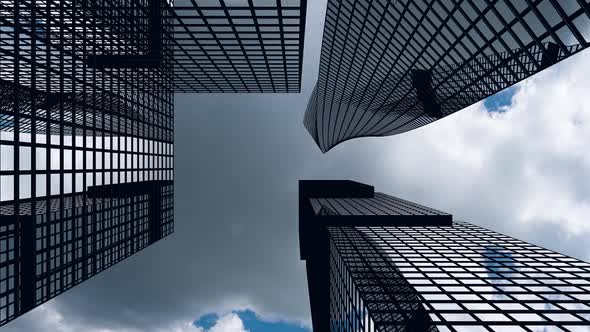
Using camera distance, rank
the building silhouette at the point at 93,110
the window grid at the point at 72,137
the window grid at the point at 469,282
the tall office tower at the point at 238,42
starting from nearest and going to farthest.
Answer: the window grid at the point at 469,282, the window grid at the point at 72,137, the building silhouette at the point at 93,110, the tall office tower at the point at 238,42

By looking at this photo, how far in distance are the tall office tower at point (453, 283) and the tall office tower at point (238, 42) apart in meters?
25.0

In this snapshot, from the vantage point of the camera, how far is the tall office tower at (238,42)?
35.9m

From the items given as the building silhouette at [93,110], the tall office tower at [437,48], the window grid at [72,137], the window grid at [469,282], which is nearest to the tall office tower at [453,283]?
the window grid at [469,282]

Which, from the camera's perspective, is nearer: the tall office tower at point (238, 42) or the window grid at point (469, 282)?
the window grid at point (469, 282)

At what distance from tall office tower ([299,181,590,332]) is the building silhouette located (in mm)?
24950

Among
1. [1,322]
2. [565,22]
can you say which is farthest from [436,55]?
[1,322]

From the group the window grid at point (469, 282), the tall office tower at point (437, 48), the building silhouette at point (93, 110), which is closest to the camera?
the window grid at point (469, 282)

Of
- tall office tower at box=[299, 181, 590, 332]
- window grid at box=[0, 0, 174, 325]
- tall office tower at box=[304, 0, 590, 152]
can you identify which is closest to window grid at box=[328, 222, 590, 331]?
tall office tower at box=[299, 181, 590, 332]

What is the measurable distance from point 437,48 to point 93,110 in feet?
124

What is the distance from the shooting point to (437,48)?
42.1 m

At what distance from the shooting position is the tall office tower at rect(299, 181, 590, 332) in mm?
20703

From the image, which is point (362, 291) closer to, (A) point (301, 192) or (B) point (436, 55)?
(B) point (436, 55)

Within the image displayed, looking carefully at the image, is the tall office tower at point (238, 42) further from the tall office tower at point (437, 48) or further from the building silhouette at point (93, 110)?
the tall office tower at point (437, 48)

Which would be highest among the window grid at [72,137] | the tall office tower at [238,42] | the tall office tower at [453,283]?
the tall office tower at [238,42]
